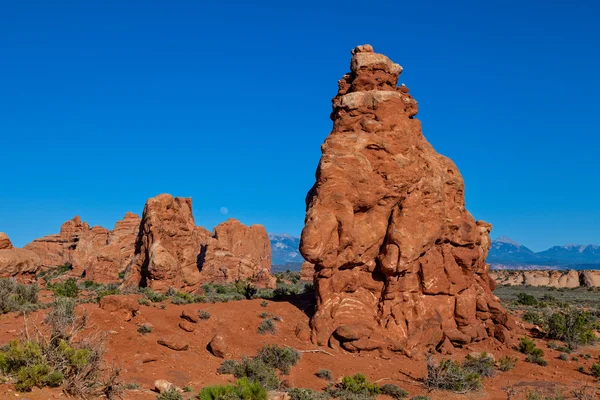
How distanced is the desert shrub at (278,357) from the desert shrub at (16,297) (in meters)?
9.13

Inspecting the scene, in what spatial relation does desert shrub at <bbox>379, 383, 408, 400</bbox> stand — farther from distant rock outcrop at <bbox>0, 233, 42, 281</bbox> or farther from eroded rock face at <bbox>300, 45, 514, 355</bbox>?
distant rock outcrop at <bbox>0, 233, 42, 281</bbox>

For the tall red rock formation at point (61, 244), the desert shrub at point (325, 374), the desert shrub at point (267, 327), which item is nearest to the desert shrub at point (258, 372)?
the desert shrub at point (325, 374)

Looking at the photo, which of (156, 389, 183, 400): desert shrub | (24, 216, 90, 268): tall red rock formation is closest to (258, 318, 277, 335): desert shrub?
(156, 389, 183, 400): desert shrub

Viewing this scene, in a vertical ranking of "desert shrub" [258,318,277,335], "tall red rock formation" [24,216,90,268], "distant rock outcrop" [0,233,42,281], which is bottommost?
"desert shrub" [258,318,277,335]

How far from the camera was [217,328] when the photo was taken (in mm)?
16922

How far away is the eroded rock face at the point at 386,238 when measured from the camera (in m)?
17.2

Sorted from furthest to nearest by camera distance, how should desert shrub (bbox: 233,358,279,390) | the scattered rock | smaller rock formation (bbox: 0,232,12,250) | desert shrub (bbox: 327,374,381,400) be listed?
1. smaller rock formation (bbox: 0,232,12,250)
2. the scattered rock
3. desert shrub (bbox: 233,358,279,390)
4. desert shrub (bbox: 327,374,381,400)

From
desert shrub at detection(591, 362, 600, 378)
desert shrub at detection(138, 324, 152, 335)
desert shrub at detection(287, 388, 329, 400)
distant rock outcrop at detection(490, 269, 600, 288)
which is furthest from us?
distant rock outcrop at detection(490, 269, 600, 288)

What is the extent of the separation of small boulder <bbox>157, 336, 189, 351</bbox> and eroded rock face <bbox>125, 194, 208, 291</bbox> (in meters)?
11.1

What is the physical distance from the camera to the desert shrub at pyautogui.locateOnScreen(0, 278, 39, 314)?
17359 mm

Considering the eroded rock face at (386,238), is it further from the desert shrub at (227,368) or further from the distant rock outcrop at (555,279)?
the distant rock outcrop at (555,279)

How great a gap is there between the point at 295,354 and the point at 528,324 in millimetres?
15024

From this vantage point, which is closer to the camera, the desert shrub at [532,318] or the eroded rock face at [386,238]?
the eroded rock face at [386,238]

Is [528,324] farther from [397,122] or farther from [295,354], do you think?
[295,354]
